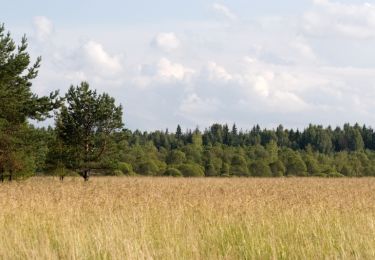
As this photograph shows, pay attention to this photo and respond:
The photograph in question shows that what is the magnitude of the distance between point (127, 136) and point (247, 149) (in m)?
59.3

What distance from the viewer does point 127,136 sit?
36531 mm

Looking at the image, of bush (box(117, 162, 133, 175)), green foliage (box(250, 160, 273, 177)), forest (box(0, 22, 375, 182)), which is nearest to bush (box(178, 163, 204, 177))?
forest (box(0, 22, 375, 182))

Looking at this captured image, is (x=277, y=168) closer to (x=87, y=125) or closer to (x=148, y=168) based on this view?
(x=148, y=168)

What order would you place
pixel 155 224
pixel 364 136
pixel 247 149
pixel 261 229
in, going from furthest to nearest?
pixel 364 136, pixel 247 149, pixel 155 224, pixel 261 229

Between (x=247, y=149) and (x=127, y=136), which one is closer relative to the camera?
(x=127, y=136)

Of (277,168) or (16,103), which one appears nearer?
(16,103)

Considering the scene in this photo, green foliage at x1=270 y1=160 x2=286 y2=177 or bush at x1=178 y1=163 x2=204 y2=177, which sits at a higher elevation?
green foliage at x1=270 y1=160 x2=286 y2=177

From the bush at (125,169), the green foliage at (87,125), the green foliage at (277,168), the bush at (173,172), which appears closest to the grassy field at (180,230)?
the green foliage at (87,125)

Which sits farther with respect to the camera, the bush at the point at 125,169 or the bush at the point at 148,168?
the bush at the point at 148,168

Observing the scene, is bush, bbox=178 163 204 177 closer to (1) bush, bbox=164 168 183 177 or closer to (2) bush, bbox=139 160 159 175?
(1) bush, bbox=164 168 183 177

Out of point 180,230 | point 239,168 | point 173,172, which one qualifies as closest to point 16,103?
point 180,230

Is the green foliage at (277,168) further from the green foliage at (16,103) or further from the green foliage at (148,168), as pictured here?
the green foliage at (16,103)

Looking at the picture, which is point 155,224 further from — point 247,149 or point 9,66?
point 247,149

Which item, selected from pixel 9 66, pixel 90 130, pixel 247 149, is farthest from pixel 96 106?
pixel 247 149
